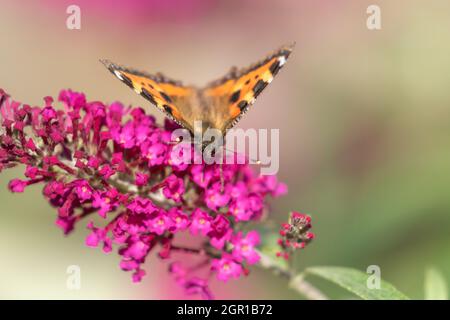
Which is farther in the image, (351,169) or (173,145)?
(351,169)

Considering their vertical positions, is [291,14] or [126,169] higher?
[291,14]

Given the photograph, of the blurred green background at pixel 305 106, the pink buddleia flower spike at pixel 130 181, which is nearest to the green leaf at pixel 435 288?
the blurred green background at pixel 305 106

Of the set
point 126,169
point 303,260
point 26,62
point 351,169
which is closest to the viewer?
point 126,169

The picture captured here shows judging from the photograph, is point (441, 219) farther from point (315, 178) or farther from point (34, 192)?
point (34, 192)

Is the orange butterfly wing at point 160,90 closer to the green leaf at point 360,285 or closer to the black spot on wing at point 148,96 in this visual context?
the black spot on wing at point 148,96

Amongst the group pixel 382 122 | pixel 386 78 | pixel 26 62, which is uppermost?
pixel 26 62

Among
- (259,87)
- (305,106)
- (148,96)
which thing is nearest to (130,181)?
(148,96)

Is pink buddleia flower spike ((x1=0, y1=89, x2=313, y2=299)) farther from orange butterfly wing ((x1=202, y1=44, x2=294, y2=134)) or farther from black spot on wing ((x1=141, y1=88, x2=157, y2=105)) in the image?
orange butterfly wing ((x1=202, y1=44, x2=294, y2=134))

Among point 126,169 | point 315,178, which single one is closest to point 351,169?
point 315,178
